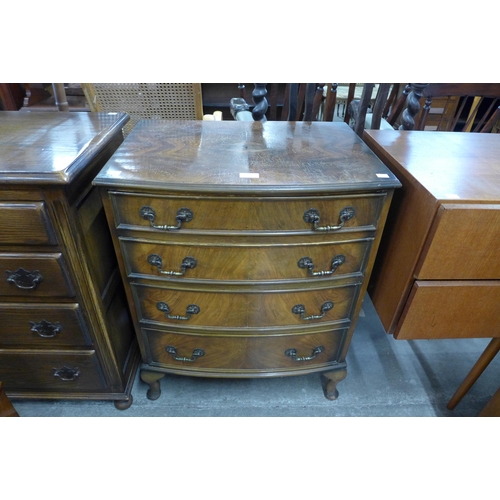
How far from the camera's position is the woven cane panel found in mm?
1711

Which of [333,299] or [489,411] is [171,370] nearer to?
[333,299]

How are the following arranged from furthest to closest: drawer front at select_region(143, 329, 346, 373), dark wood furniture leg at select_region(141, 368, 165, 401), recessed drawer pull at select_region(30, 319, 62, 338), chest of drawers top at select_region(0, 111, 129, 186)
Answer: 1. dark wood furniture leg at select_region(141, 368, 165, 401)
2. drawer front at select_region(143, 329, 346, 373)
3. recessed drawer pull at select_region(30, 319, 62, 338)
4. chest of drawers top at select_region(0, 111, 129, 186)

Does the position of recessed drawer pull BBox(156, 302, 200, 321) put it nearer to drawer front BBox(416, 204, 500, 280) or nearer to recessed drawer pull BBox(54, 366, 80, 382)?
recessed drawer pull BBox(54, 366, 80, 382)

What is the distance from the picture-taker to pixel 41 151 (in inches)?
29.9

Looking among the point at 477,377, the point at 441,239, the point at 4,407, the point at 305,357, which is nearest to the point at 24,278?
the point at 4,407

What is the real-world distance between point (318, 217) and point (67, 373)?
0.89 metres

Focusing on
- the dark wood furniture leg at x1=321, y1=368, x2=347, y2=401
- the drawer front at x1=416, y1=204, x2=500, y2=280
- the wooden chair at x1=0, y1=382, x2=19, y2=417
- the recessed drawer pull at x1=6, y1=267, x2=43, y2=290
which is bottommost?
the dark wood furniture leg at x1=321, y1=368, x2=347, y2=401

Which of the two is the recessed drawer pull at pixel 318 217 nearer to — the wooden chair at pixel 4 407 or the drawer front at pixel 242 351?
the drawer front at pixel 242 351

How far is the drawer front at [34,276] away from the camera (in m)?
0.79

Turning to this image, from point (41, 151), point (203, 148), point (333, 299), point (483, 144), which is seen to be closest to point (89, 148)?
point (41, 151)

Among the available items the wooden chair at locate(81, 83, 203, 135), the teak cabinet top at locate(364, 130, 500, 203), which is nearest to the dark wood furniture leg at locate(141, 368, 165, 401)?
the teak cabinet top at locate(364, 130, 500, 203)

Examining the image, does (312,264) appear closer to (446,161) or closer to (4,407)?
(446,161)

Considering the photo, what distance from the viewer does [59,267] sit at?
80 cm

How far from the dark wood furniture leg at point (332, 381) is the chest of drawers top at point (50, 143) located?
970 millimetres
